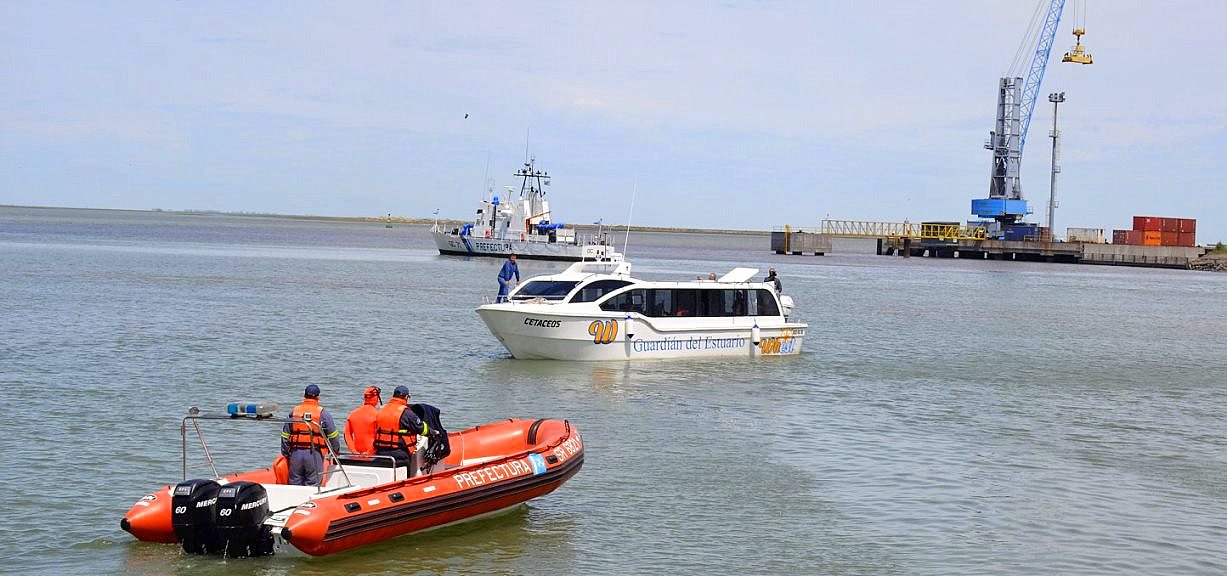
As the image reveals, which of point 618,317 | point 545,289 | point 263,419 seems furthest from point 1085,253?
point 263,419

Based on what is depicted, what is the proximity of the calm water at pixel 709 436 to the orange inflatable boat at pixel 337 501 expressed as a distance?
0.33 metres

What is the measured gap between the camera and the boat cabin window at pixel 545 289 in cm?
2609

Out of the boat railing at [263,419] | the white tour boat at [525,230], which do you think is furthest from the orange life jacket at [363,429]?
the white tour boat at [525,230]

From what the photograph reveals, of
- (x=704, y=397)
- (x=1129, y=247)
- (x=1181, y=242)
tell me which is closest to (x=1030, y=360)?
(x=704, y=397)

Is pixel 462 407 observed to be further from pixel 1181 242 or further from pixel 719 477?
pixel 1181 242

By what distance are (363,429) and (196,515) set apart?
6.64 feet

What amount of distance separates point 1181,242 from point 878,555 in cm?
11657

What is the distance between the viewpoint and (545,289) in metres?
26.4

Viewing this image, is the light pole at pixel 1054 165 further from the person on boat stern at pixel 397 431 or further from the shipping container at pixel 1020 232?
the person on boat stern at pixel 397 431

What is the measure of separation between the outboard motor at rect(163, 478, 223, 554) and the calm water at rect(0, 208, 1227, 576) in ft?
0.79

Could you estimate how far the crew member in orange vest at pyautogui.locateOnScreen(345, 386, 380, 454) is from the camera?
13.1 m

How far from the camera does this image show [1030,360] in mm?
32750

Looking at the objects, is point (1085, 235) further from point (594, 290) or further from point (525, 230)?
point (594, 290)

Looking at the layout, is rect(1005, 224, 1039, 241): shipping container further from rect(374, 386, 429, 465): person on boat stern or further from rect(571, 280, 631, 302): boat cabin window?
rect(374, 386, 429, 465): person on boat stern
